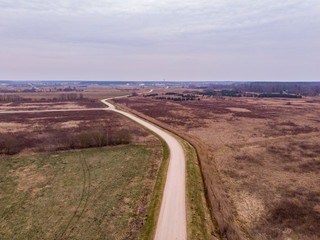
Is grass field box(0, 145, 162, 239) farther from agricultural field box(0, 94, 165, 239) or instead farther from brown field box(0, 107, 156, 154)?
brown field box(0, 107, 156, 154)

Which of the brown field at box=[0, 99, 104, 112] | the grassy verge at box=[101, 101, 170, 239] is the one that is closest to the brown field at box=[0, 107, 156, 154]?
the grassy verge at box=[101, 101, 170, 239]

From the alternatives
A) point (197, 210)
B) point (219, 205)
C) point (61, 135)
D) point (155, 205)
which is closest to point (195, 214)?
point (197, 210)

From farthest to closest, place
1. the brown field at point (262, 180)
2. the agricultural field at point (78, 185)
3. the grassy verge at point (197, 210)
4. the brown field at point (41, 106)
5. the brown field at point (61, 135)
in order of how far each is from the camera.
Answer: the brown field at point (41, 106) < the brown field at point (61, 135) < the brown field at point (262, 180) < the agricultural field at point (78, 185) < the grassy verge at point (197, 210)

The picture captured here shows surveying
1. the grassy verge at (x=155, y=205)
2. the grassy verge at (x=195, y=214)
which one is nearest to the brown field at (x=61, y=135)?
the grassy verge at (x=155, y=205)

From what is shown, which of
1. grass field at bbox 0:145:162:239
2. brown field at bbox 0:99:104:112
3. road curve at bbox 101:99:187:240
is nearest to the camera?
road curve at bbox 101:99:187:240

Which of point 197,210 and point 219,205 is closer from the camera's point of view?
→ point 197,210

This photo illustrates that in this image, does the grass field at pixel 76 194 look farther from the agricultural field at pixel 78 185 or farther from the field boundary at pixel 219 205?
the field boundary at pixel 219 205

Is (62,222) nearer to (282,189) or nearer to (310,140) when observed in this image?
(282,189)

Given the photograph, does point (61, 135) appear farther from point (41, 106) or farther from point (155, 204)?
point (41, 106)
